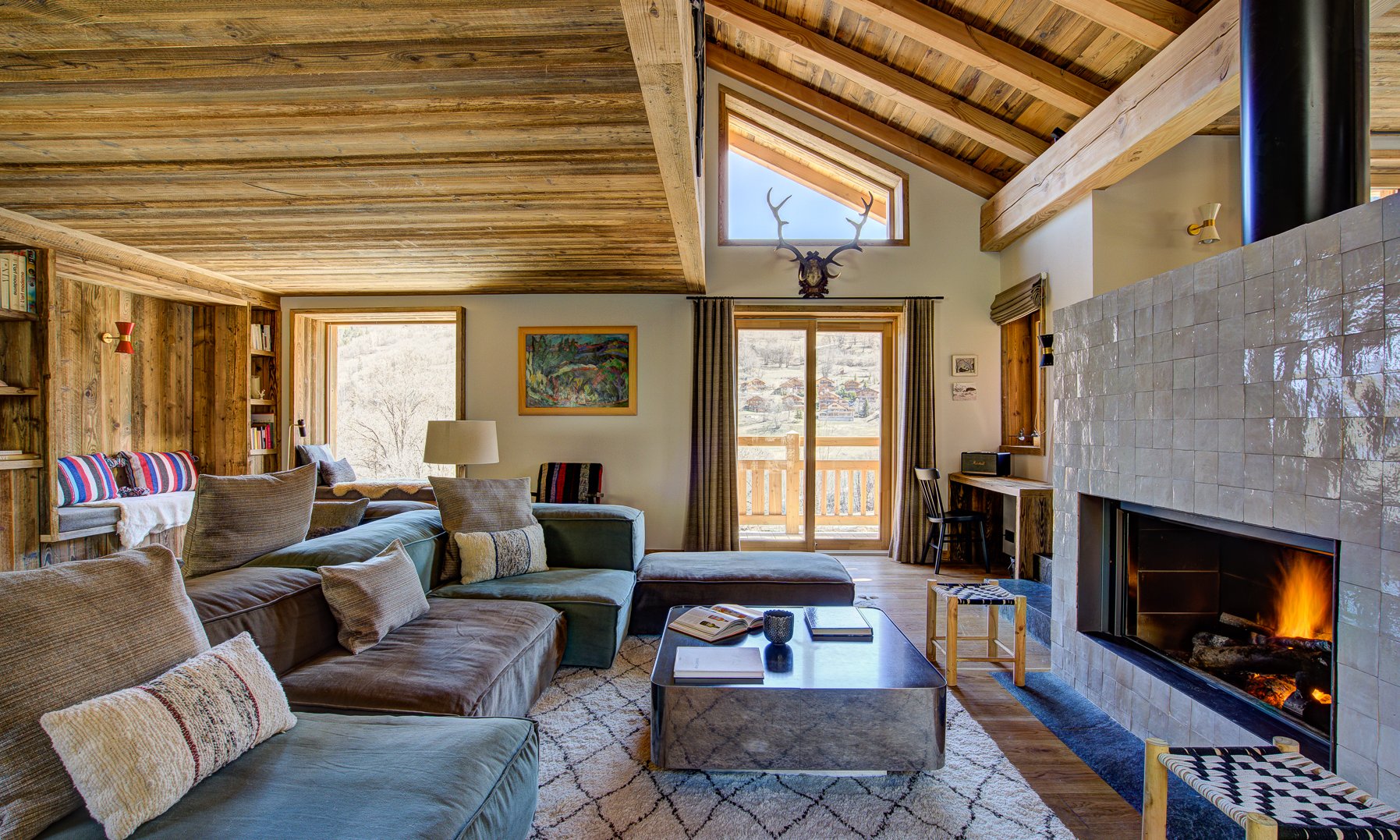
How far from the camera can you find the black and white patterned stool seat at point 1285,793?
107cm

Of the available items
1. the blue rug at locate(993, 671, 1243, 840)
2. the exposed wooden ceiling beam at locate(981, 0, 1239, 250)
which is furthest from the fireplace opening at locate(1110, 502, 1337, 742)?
the exposed wooden ceiling beam at locate(981, 0, 1239, 250)

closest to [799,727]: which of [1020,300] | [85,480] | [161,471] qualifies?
[1020,300]

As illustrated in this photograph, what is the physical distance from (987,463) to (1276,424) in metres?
3.12

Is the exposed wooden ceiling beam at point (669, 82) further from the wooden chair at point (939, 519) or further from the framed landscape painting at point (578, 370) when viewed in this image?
the wooden chair at point (939, 519)

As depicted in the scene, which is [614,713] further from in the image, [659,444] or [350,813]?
[659,444]

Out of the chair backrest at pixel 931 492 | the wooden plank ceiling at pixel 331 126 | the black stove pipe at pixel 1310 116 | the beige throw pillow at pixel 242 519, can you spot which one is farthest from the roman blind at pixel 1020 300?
the beige throw pillow at pixel 242 519

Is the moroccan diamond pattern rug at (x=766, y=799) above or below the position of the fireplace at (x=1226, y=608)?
below

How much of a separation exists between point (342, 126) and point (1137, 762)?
356 cm

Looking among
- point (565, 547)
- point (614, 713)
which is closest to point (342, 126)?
point (565, 547)

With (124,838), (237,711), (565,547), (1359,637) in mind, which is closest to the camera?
(124,838)

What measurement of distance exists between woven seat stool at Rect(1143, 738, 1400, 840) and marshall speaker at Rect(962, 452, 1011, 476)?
11.0ft

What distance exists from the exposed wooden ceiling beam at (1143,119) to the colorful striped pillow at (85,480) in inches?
257

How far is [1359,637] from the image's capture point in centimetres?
144

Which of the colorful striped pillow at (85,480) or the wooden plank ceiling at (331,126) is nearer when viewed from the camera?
the wooden plank ceiling at (331,126)
